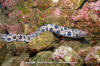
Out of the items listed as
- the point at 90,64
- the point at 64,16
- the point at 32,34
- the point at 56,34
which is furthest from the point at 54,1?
the point at 90,64

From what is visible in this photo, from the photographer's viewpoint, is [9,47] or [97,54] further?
[9,47]

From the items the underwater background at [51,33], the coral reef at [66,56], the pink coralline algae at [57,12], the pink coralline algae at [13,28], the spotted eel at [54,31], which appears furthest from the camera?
the pink coralline algae at [13,28]

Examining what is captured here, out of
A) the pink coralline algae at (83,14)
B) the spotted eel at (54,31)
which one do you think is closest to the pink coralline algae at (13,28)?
the spotted eel at (54,31)

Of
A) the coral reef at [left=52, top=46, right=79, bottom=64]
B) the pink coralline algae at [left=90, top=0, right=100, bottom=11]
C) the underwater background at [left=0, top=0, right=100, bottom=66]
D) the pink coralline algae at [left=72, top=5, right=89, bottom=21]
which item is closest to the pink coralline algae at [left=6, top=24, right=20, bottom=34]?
the underwater background at [left=0, top=0, right=100, bottom=66]

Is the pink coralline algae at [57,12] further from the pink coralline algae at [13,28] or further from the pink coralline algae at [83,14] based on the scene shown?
the pink coralline algae at [13,28]

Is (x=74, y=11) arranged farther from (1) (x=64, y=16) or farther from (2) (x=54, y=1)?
(2) (x=54, y=1)

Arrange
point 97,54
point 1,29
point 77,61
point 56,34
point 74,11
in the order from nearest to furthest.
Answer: point 97,54 → point 77,61 → point 74,11 → point 56,34 → point 1,29

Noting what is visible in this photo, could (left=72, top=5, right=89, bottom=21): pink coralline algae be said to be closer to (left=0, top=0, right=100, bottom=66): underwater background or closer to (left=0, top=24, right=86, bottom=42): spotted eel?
(left=0, top=0, right=100, bottom=66): underwater background

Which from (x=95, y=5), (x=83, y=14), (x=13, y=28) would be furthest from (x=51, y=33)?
(x=13, y=28)

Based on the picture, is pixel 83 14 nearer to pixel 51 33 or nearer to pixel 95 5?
pixel 95 5
